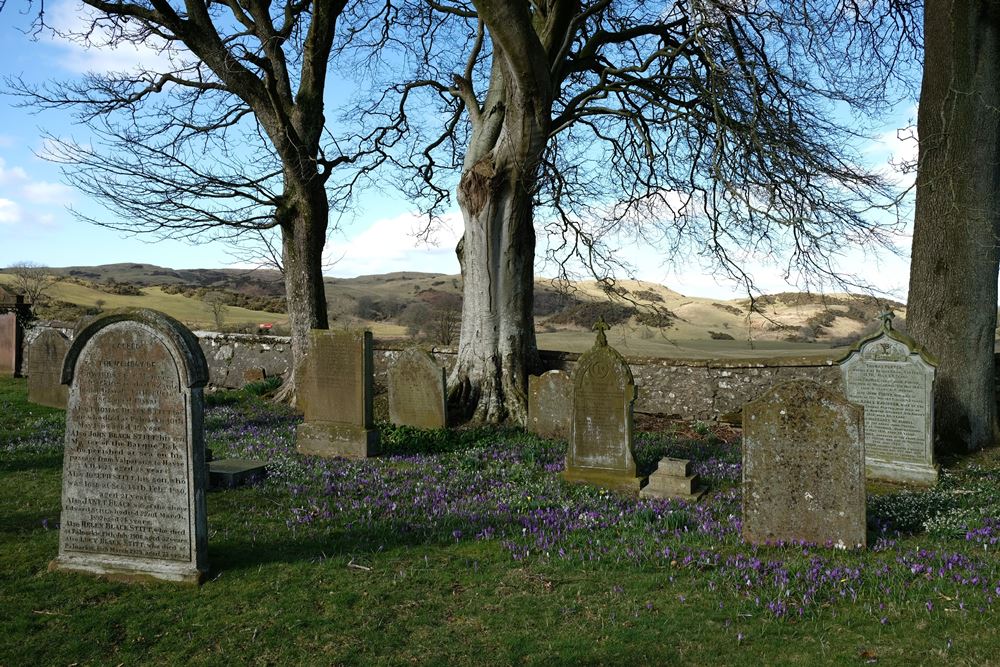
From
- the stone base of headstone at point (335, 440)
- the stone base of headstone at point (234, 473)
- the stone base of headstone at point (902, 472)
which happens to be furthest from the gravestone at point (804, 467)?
the stone base of headstone at point (335, 440)

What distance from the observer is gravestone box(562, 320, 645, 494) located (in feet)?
27.5

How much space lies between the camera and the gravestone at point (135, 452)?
5.09m

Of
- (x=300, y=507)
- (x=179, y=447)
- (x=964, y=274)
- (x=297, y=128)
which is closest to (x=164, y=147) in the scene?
(x=297, y=128)

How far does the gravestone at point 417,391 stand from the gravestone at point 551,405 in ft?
5.16

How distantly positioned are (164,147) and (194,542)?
11.9m

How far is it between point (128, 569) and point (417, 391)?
22.5ft

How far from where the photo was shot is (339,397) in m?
10.2

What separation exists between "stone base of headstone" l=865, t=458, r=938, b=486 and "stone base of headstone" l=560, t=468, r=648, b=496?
2920 millimetres

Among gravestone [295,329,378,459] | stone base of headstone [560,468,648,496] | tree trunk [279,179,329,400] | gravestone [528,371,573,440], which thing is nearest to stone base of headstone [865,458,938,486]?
stone base of headstone [560,468,648,496]

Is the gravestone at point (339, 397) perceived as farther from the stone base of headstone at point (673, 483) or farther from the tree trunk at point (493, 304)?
the stone base of headstone at point (673, 483)

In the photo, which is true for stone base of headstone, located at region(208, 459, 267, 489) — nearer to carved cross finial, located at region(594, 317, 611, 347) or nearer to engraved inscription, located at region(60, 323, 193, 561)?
engraved inscription, located at region(60, 323, 193, 561)

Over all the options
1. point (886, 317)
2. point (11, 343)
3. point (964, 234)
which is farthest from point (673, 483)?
point (11, 343)

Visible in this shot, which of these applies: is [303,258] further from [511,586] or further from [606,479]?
[511,586]

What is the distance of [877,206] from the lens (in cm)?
870
